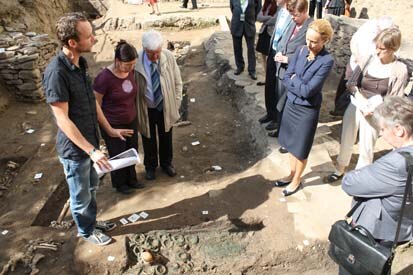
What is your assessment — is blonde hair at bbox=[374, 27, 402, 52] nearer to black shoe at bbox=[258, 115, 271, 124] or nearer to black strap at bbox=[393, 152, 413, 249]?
black strap at bbox=[393, 152, 413, 249]

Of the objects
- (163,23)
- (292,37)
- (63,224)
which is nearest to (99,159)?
(63,224)

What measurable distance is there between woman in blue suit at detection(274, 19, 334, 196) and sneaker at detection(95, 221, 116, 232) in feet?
6.08

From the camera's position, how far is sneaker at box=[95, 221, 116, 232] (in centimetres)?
351

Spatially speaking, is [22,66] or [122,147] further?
[22,66]

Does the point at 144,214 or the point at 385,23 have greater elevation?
the point at 385,23

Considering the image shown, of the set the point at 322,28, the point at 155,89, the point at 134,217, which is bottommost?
the point at 134,217

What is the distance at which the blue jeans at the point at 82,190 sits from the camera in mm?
2986

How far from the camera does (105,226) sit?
3.55 metres

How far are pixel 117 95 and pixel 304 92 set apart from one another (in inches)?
70.8

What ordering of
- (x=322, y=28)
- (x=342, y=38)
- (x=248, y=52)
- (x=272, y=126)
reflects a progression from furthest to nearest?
(x=342, y=38) < (x=248, y=52) < (x=272, y=126) < (x=322, y=28)

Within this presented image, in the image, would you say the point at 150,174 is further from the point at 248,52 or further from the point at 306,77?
the point at 248,52

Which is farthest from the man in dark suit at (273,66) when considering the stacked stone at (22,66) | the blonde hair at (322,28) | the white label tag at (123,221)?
the stacked stone at (22,66)

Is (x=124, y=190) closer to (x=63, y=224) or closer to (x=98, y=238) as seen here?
(x=63, y=224)

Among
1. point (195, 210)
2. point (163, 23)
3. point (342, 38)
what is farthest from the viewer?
point (163, 23)
